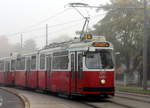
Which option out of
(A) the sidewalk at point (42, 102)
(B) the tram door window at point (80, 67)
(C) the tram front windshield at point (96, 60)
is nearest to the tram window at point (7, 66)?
(A) the sidewalk at point (42, 102)

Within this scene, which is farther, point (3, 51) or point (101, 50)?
point (3, 51)

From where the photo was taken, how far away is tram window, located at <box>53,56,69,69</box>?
22.4 metres

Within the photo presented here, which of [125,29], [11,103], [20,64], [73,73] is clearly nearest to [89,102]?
[73,73]

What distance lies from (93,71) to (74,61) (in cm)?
136

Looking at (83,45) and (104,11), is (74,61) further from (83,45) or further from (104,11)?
(104,11)

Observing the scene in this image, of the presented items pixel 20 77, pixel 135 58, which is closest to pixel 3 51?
pixel 135 58

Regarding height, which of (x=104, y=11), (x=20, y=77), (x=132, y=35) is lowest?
(x=20, y=77)

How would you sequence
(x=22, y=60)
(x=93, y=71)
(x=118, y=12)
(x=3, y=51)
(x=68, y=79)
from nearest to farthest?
1. (x=93, y=71)
2. (x=68, y=79)
3. (x=22, y=60)
4. (x=118, y=12)
5. (x=3, y=51)

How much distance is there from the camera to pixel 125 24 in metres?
58.8

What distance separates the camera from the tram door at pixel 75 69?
20.9 meters

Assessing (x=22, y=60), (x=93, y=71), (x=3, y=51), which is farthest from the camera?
(x=3, y=51)

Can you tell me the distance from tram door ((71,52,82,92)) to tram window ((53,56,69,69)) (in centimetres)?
87

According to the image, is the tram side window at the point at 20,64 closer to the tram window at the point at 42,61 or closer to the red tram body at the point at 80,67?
the tram window at the point at 42,61

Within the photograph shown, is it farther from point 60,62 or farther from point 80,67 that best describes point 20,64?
point 80,67
